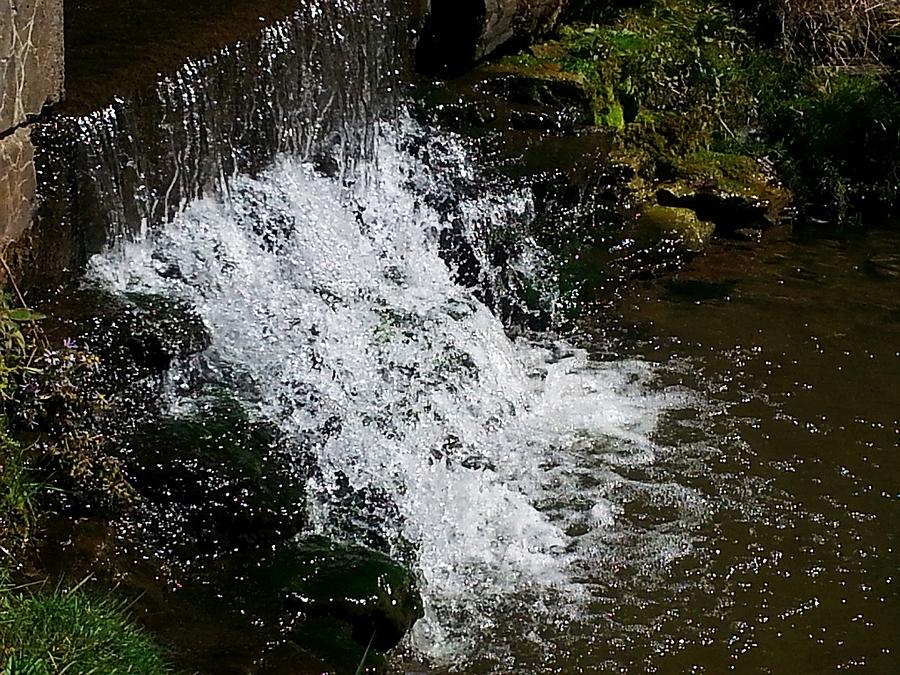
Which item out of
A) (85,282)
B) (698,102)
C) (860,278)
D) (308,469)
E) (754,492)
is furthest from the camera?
(698,102)

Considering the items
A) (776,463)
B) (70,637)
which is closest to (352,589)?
(70,637)

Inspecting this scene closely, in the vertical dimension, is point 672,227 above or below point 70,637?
above

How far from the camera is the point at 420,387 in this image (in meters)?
5.46

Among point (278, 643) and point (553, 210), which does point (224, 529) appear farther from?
point (553, 210)

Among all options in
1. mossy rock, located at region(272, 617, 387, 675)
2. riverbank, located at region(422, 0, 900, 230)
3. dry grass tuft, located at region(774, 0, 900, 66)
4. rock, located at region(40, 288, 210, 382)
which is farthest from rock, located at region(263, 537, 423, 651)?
dry grass tuft, located at region(774, 0, 900, 66)

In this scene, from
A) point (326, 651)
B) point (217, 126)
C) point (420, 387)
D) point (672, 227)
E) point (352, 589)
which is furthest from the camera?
point (672, 227)

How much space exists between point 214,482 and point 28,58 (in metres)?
1.62

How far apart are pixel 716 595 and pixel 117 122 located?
283 centimetres

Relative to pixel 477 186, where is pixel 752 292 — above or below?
below

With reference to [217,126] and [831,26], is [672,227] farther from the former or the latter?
[217,126]

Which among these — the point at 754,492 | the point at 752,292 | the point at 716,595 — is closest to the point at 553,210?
the point at 752,292

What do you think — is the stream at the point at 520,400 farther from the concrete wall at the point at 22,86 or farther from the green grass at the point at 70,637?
the green grass at the point at 70,637

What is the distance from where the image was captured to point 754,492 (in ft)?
17.4

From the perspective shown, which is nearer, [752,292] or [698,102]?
[752,292]
